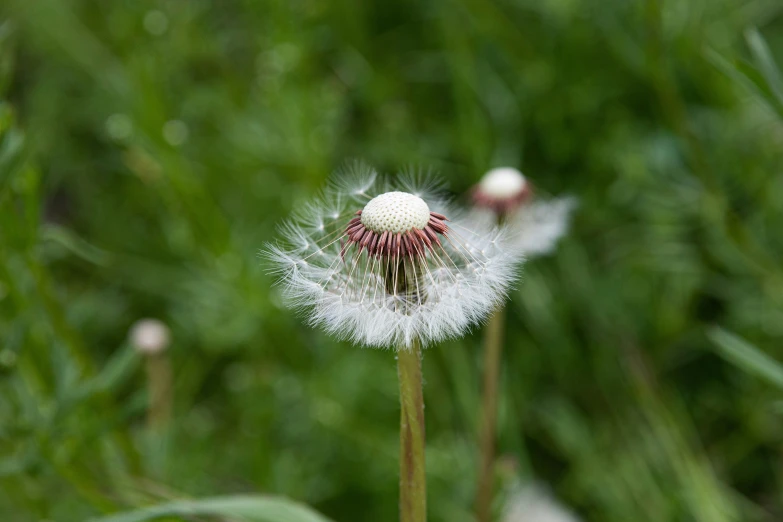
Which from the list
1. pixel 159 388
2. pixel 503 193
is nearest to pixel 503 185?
pixel 503 193

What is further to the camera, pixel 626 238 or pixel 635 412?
pixel 626 238

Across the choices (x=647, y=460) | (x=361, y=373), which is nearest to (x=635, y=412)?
(x=647, y=460)

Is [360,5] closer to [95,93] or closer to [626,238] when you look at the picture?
[95,93]

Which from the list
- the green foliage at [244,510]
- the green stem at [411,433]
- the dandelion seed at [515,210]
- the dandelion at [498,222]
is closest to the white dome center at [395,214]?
the green stem at [411,433]

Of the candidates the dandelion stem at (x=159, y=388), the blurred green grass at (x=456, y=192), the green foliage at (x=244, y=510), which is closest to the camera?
the green foliage at (x=244, y=510)

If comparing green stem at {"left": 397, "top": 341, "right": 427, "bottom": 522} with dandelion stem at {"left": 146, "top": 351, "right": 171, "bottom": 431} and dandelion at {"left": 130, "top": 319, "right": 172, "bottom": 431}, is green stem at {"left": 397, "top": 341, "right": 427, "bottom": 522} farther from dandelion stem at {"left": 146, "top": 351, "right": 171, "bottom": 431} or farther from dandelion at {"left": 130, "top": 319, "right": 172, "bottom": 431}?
dandelion stem at {"left": 146, "top": 351, "right": 171, "bottom": 431}

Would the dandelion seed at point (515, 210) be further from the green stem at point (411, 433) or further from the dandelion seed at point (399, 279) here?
the green stem at point (411, 433)

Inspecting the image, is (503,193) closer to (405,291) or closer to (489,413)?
(489,413)
